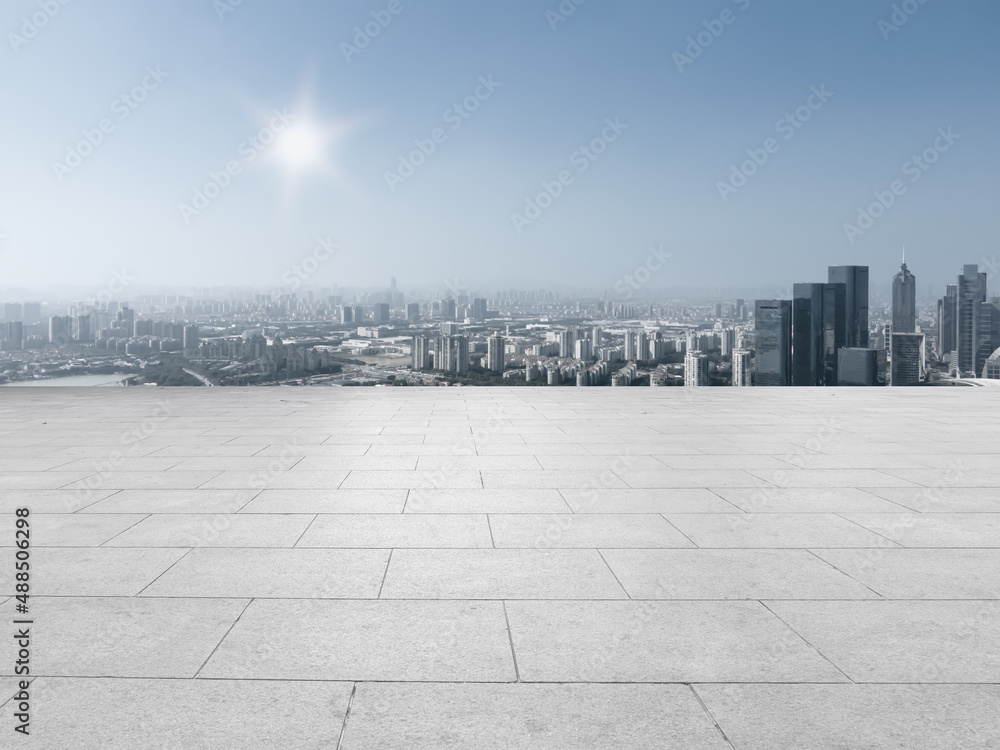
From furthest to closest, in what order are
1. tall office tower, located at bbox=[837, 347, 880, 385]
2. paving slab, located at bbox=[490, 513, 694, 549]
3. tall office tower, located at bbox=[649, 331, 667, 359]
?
tall office tower, located at bbox=[649, 331, 667, 359], tall office tower, located at bbox=[837, 347, 880, 385], paving slab, located at bbox=[490, 513, 694, 549]

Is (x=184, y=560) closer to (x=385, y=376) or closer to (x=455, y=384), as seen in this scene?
(x=455, y=384)

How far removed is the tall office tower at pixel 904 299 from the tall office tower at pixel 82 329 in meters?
37.8

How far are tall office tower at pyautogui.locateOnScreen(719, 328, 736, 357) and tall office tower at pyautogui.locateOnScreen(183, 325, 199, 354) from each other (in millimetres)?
22302

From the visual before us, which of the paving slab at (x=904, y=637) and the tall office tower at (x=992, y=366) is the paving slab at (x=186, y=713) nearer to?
the paving slab at (x=904, y=637)

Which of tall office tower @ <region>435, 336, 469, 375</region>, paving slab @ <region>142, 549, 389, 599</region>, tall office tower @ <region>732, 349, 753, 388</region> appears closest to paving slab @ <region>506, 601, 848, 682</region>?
paving slab @ <region>142, 549, 389, 599</region>

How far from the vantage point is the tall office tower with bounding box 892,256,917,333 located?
1328 inches

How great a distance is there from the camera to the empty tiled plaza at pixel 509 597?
3.12 m

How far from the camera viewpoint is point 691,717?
3.12 meters

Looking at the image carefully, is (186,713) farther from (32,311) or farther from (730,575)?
(32,311)

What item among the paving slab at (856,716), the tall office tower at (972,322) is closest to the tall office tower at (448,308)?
the tall office tower at (972,322)

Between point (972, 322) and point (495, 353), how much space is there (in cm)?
2175

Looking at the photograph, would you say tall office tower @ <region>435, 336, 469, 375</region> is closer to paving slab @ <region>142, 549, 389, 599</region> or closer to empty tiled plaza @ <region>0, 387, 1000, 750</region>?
empty tiled plaza @ <region>0, 387, 1000, 750</region>

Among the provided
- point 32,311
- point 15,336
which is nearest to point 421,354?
point 15,336

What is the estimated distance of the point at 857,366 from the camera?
74.0ft
